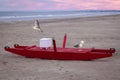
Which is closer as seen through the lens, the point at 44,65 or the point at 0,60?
the point at 44,65

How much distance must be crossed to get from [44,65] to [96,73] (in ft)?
6.41

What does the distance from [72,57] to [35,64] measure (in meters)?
1.37

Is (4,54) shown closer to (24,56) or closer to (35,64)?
(24,56)

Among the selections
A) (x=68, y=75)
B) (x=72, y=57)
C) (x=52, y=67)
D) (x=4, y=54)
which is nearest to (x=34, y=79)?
(x=68, y=75)

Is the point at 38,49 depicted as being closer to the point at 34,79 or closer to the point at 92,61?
the point at 92,61

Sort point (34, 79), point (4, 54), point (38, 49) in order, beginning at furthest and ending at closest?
point (4, 54), point (38, 49), point (34, 79)

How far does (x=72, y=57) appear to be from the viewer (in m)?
10.5

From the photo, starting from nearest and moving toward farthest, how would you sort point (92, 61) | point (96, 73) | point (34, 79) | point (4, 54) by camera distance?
1. point (34, 79)
2. point (96, 73)
3. point (92, 61)
4. point (4, 54)

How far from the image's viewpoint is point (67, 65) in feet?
31.9

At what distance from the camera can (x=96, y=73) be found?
28.1 ft

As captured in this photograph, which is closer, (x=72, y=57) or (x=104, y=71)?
(x=104, y=71)

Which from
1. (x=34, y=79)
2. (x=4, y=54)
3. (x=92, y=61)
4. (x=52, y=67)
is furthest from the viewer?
(x=4, y=54)

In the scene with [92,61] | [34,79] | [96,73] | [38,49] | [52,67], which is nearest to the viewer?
[34,79]

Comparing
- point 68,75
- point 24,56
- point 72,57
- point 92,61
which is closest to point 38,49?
point 24,56
